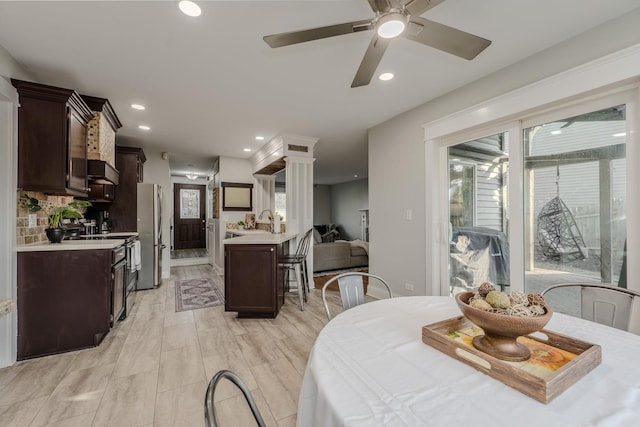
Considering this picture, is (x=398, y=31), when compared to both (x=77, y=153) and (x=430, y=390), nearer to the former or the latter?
(x=430, y=390)

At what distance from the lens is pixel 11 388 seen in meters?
1.92

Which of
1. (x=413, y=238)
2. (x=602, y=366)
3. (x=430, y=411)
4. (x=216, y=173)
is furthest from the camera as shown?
(x=216, y=173)

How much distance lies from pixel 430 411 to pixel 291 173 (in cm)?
406

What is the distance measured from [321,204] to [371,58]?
30.6 feet

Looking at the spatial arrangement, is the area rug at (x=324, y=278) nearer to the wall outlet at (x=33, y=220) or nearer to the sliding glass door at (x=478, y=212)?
the sliding glass door at (x=478, y=212)

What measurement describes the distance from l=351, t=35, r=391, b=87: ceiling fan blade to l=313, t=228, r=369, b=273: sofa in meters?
4.13

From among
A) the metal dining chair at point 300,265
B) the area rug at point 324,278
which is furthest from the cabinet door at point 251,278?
the area rug at point 324,278

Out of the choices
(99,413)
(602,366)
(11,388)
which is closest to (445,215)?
(602,366)

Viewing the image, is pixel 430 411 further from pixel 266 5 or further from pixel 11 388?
pixel 11 388

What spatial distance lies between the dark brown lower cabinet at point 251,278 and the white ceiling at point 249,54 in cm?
173

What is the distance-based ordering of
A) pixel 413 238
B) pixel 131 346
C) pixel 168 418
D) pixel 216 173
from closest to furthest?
pixel 168 418, pixel 131 346, pixel 413 238, pixel 216 173

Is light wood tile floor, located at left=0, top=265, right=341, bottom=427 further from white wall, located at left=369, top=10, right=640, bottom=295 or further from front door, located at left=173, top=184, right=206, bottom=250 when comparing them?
front door, located at left=173, top=184, right=206, bottom=250

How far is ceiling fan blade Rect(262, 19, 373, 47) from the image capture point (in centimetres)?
150

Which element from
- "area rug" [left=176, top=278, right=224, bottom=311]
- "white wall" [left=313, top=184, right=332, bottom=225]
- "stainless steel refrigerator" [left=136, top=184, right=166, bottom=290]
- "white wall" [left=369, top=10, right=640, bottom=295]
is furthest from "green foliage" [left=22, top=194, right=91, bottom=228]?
"white wall" [left=313, top=184, right=332, bottom=225]
